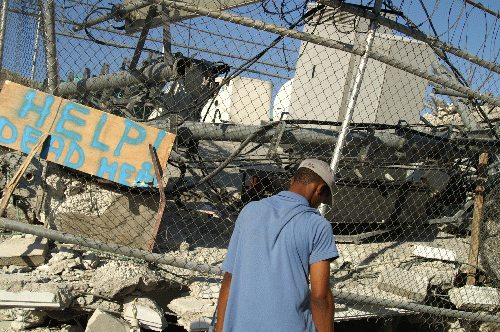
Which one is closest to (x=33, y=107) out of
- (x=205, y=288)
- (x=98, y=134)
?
(x=98, y=134)

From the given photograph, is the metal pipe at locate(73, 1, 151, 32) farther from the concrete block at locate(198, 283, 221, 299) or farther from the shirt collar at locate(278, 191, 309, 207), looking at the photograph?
the shirt collar at locate(278, 191, 309, 207)

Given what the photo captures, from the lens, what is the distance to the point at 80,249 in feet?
11.4

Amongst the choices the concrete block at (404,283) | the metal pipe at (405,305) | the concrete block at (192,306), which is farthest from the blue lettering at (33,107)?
the concrete block at (404,283)

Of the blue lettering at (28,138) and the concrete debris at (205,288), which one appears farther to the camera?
the concrete debris at (205,288)

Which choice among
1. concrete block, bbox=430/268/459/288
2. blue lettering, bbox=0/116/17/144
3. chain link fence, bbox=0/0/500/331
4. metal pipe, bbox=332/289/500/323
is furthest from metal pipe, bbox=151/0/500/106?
concrete block, bbox=430/268/459/288

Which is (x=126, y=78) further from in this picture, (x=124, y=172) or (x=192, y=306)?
(x=192, y=306)

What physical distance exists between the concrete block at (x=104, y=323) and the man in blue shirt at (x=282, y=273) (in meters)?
1.43

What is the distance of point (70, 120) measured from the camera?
10.6 feet

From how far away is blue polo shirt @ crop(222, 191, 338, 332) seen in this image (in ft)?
5.58

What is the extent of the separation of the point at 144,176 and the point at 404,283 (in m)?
2.76

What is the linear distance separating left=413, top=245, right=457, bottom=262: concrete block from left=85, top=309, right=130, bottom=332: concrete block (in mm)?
3360

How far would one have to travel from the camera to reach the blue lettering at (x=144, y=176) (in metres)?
3.33

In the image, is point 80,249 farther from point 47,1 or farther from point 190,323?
point 47,1

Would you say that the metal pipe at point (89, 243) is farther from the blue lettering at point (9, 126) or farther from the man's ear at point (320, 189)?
the man's ear at point (320, 189)
